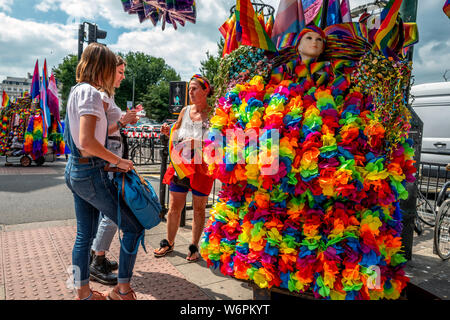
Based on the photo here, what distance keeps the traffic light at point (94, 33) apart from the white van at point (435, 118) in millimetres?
8857

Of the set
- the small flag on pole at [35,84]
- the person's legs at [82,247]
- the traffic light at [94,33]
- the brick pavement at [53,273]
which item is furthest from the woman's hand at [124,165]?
the small flag on pole at [35,84]

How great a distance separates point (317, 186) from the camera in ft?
6.19

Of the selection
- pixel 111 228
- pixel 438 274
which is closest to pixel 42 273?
pixel 111 228

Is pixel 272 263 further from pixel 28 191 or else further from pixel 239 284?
pixel 28 191

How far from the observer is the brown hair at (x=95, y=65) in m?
2.06

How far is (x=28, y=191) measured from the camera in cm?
628

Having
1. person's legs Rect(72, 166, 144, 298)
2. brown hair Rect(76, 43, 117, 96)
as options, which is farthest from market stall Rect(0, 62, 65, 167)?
person's legs Rect(72, 166, 144, 298)

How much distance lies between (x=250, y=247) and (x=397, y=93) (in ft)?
4.39

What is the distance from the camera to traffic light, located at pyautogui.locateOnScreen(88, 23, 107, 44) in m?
8.45

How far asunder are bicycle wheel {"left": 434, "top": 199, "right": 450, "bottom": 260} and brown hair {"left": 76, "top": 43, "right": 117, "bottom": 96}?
3845 mm

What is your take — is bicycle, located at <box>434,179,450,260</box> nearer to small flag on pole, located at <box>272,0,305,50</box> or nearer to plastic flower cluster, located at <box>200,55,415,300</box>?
plastic flower cluster, located at <box>200,55,415,300</box>

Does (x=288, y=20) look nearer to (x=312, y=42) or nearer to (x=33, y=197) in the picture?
(x=312, y=42)

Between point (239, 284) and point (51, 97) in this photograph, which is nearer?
point (239, 284)
